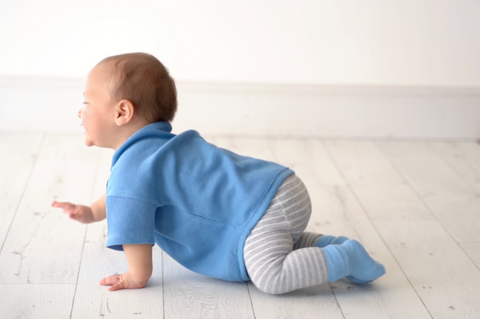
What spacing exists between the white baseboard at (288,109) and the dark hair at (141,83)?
3.03 feet

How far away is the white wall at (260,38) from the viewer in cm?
197

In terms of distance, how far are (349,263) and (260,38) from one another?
110 cm

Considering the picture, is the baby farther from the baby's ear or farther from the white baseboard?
the white baseboard

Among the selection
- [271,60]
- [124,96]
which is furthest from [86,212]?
[271,60]

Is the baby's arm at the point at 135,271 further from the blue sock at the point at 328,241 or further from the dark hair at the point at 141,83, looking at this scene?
the blue sock at the point at 328,241

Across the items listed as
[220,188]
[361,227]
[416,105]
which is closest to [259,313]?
[220,188]

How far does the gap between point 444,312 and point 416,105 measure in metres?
1.17

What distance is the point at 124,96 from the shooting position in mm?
1125

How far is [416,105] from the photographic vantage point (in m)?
2.19

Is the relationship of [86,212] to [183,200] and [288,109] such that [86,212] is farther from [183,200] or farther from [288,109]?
[288,109]

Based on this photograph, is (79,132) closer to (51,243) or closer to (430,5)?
(51,243)

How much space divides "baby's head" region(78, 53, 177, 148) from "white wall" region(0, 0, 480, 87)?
0.89 meters

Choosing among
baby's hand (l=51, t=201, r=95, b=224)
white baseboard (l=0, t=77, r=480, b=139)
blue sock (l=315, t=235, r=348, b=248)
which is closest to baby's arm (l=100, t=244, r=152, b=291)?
baby's hand (l=51, t=201, r=95, b=224)

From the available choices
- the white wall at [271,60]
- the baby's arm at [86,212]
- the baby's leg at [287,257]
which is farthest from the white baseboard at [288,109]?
the baby's leg at [287,257]
